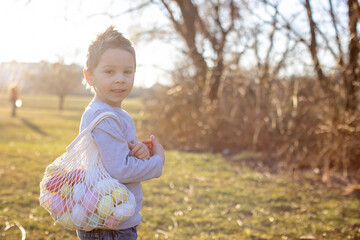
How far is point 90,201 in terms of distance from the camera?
1785 millimetres

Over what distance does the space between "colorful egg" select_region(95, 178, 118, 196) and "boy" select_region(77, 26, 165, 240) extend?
0.07 metres

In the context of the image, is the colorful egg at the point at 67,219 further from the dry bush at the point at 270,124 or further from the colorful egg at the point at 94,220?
the dry bush at the point at 270,124

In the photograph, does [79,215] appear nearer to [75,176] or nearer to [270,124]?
[75,176]

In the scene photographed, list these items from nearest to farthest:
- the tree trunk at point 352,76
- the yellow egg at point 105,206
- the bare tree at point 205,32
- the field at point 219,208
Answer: the yellow egg at point 105,206
the field at point 219,208
the tree trunk at point 352,76
the bare tree at point 205,32

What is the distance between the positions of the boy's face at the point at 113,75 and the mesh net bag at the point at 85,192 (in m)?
0.17

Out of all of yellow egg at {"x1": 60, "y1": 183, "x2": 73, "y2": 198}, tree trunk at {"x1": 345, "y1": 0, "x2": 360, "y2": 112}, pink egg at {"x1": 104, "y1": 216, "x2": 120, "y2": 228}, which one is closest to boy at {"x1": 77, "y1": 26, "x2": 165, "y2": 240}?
pink egg at {"x1": 104, "y1": 216, "x2": 120, "y2": 228}

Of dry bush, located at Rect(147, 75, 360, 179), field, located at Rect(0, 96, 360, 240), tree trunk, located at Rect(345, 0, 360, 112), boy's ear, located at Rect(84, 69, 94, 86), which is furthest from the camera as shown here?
dry bush, located at Rect(147, 75, 360, 179)

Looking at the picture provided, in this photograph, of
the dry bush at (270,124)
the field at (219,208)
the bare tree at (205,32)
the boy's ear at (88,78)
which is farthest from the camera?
the bare tree at (205,32)

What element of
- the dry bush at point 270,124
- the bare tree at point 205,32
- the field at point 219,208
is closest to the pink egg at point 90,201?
the field at point 219,208

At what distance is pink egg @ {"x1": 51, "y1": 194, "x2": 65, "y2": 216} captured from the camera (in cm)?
186

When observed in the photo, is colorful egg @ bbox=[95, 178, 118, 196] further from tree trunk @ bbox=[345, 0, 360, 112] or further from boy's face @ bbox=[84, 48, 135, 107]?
tree trunk @ bbox=[345, 0, 360, 112]

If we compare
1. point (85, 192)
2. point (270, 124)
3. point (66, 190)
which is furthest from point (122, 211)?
point (270, 124)

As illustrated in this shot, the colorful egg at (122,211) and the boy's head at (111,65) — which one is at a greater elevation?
the boy's head at (111,65)

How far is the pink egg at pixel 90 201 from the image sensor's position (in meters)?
1.78
